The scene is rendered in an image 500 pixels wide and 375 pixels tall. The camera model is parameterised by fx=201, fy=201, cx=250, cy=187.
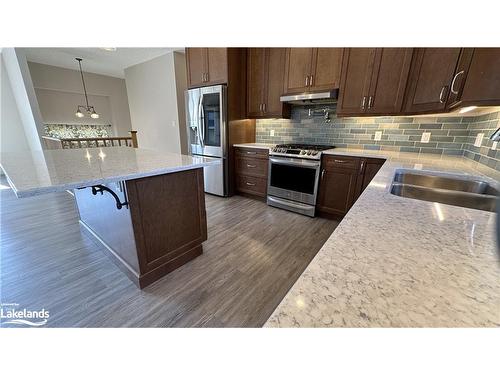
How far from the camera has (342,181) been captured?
8.08 feet

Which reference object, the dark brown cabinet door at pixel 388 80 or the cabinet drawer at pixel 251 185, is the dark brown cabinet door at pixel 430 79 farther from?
the cabinet drawer at pixel 251 185

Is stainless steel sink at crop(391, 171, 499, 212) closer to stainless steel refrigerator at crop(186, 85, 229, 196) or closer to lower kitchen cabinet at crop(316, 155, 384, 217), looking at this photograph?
lower kitchen cabinet at crop(316, 155, 384, 217)

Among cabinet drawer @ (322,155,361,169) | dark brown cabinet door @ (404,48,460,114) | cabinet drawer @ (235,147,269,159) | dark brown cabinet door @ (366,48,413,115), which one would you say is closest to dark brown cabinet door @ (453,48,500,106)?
dark brown cabinet door @ (404,48,460,114)

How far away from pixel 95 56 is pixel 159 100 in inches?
62.5

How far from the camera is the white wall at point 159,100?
4.45 meters

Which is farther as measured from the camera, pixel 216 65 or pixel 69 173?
pixel 216 65

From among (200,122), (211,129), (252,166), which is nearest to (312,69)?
(252,166)

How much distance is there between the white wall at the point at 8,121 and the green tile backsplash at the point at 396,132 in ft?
17.7

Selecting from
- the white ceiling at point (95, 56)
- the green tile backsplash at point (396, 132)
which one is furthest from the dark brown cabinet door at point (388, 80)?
the white ceiling at point (95, 56)
